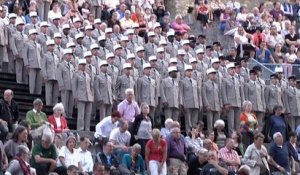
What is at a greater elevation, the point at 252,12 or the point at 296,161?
the point at 252,12

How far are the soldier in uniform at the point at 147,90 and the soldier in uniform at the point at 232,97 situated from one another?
90.9 inches

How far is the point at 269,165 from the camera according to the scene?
3606 centimetres

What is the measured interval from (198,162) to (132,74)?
5249mm

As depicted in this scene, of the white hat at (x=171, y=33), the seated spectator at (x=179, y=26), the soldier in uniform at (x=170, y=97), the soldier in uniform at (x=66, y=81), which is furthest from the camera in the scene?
the seated spectator at (x=179, y=26)

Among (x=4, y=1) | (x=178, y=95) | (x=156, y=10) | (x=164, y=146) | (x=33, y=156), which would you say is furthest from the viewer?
(x=156, y=10)

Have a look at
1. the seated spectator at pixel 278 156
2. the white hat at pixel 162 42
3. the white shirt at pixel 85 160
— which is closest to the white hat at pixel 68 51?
the white hat at pixel 162 42

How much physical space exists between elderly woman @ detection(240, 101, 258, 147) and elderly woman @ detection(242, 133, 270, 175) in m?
2.13

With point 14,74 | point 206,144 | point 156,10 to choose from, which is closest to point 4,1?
point 14,74

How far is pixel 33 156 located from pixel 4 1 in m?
12.1

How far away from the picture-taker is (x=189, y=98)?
1580 inches

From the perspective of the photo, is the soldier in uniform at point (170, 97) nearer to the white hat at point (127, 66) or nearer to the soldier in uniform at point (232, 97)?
the white hat at point (127, 66)

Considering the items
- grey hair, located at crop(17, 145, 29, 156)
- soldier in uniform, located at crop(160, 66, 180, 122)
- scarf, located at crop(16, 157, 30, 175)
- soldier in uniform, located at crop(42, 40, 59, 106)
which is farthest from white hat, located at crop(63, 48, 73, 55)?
scarf, located at crop(16, 157, 30, 175)

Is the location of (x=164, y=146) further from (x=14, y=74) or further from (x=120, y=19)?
(x=120, y=19)

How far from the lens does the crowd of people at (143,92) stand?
33.6m
